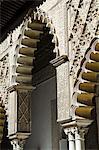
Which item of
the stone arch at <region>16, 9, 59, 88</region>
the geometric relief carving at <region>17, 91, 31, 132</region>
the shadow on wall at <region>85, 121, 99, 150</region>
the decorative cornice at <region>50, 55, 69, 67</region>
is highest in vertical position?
the stone arch at <region>16, 9, 59, 88</region>

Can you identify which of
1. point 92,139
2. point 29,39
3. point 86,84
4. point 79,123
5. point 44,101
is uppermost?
point 29,39

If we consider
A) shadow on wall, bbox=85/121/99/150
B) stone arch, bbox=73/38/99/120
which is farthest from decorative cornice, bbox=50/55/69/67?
shadow on wall, bbox=85/121/99/150

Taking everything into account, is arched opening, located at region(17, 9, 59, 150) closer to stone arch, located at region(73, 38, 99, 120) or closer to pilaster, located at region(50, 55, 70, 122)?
pilaster, located at region(50, 55, 70, 122)

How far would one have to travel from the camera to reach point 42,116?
10.6 m

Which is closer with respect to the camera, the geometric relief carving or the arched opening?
the geometric relief carving

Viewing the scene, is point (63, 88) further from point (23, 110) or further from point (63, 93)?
point (23, 110)

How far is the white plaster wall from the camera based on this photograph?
10.2 metres

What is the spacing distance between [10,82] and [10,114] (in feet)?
2.14

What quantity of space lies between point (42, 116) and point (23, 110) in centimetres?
335

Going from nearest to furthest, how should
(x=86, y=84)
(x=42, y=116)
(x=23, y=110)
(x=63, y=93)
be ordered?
(x=86, y=84) → (x=63, y=93) → (x=23, y=110) → (x=42, y=116)

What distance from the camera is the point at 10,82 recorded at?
24.6ft

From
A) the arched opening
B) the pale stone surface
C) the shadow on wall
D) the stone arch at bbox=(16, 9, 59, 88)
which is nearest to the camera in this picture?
the pale stone surface

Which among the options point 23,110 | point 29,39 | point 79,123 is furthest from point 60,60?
point 23,110

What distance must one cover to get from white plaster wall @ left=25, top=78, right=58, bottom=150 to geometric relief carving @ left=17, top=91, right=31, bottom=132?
108 inches
